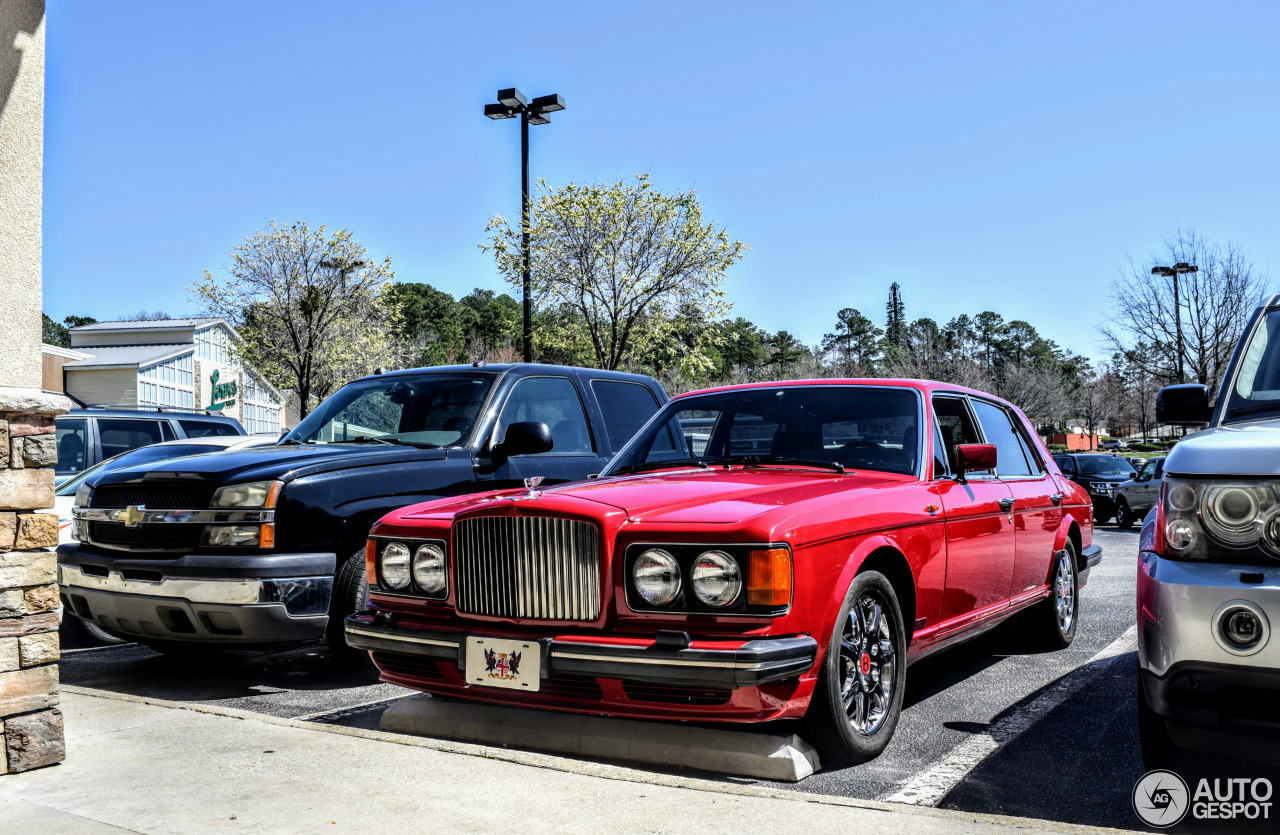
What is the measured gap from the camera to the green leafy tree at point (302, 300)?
1480 inches

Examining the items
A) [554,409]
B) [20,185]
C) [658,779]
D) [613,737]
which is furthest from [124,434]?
[658,779]

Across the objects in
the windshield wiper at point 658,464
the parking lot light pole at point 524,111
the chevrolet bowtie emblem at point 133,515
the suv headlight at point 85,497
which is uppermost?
the parking lot light pole at point 524,111

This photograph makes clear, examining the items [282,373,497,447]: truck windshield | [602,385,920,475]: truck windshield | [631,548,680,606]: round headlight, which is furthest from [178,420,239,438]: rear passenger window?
[631,548,680,606]: round headlight

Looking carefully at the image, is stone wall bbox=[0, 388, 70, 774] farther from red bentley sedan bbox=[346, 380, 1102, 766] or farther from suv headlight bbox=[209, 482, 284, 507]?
suv headlight bbox=[209, 482, 284, 507]

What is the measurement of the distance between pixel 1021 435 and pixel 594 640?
166 inches

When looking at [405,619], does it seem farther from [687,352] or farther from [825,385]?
[687,352]

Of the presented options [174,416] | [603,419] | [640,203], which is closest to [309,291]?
[640,203]

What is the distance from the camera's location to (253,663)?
7098 mm

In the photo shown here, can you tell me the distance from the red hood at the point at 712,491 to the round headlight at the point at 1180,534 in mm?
1321

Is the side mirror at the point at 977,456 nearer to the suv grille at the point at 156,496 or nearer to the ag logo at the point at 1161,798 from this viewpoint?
the ag logo at the point at 1161,798

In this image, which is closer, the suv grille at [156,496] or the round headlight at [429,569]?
the round headlight at [429,569]

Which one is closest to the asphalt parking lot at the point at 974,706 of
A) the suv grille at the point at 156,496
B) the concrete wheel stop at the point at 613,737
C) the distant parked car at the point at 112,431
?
the concrete wheel stop at the point at 613,737

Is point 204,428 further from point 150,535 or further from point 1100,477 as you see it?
point 1100,477

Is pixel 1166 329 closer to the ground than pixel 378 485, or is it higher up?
higher up
